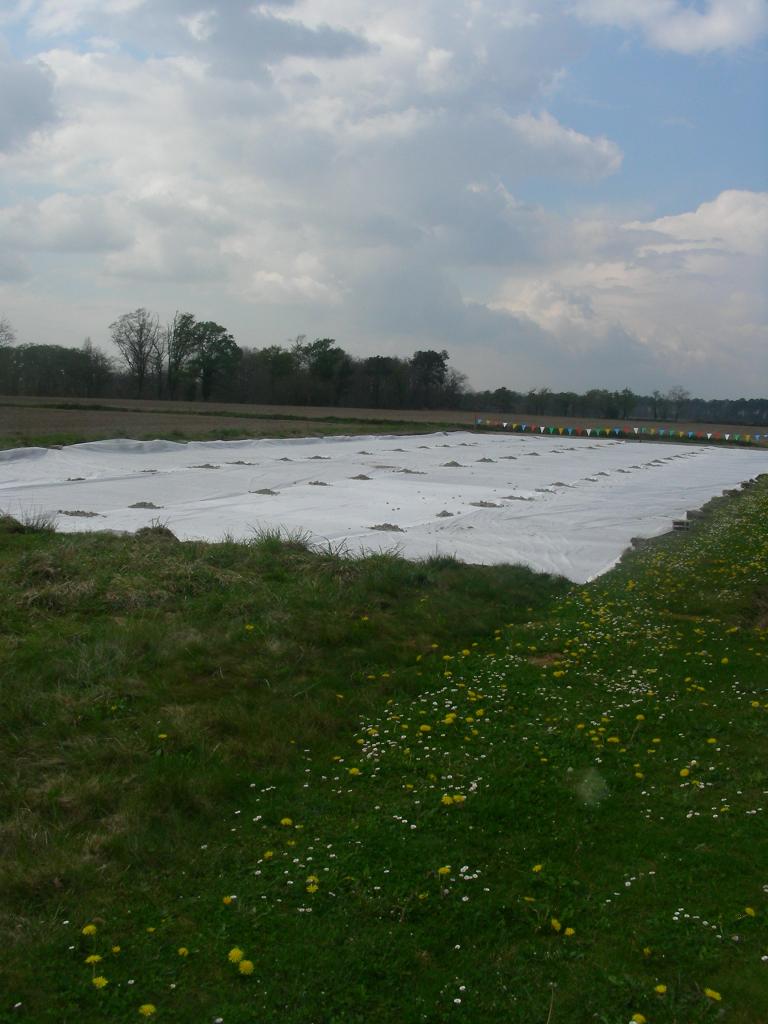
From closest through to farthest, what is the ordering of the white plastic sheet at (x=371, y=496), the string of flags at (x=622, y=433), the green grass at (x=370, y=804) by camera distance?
1. the green grass at (x=370, y=804)
2. the white plastic sheet at (x=371, y=496)
3. the string of flags at (x=622, y=433)

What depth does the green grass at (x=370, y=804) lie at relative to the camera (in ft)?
9.25

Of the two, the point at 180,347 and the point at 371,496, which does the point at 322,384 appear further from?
the point at 371,496

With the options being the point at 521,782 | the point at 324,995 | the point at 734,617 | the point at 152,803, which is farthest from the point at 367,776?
the point at 734,617

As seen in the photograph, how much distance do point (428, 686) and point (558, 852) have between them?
2072mm

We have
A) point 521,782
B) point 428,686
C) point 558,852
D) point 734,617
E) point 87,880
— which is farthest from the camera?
point 734,617

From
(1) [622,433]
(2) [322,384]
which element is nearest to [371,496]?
(1) [622,433]

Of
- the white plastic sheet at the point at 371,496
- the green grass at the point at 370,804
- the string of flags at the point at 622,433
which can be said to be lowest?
the green grass at the point at 370,804

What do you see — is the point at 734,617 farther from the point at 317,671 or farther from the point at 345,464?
the point at 345,464

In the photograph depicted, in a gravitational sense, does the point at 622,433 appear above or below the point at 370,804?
above

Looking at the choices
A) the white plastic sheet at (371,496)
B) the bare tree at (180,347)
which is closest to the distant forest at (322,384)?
the bare tree at (180,347)

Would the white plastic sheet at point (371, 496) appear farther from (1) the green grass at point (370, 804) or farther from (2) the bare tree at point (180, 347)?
(2) the bare tree at point (180, 347)

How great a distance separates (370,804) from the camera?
4.06 meters

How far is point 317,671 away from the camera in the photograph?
224 inches

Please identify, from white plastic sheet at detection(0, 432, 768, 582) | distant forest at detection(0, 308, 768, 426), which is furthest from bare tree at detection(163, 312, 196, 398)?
white plastic sheet at detection(0, 432, 768, 582)
